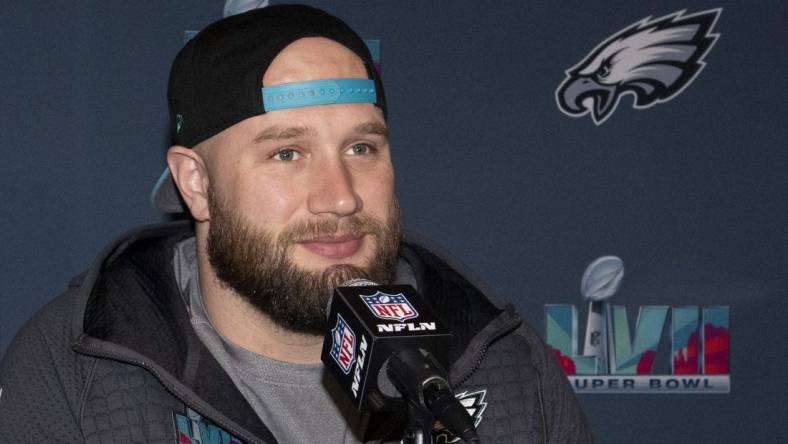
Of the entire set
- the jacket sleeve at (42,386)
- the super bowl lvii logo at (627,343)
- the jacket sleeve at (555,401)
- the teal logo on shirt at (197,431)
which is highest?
the jacket sleeve at (42,386)

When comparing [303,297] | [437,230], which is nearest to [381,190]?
[303,297]

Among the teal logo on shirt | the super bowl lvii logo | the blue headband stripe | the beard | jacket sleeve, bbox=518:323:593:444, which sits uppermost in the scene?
the blue headband stripe

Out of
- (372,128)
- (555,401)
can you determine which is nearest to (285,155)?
(372,128)

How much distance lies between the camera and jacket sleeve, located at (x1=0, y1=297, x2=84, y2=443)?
1.51 meters

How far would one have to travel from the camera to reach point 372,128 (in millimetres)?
1637

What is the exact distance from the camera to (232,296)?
170 centimetres

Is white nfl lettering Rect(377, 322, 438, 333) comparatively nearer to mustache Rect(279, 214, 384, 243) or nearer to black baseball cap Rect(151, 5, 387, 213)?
mustache Rect(279, 214, 384, 243)

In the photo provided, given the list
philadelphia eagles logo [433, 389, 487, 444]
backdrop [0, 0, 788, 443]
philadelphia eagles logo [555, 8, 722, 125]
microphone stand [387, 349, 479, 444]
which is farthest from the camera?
philadelphia eagles logo [555, 8, 722, 125]

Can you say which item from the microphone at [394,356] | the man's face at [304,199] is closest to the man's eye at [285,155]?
the man's face at [304,199]

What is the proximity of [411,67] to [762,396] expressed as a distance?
130cm

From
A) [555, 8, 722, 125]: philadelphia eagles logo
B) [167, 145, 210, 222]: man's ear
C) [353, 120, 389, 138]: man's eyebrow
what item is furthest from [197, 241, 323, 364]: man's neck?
[555, 8, 722, 125]: philadelphia eagles logo

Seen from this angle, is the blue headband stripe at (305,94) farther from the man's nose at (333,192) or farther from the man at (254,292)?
the man's nose at (333,192)

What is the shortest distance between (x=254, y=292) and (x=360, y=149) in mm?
300

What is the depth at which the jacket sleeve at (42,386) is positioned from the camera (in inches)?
59.4
